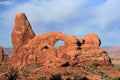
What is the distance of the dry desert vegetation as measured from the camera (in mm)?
53106

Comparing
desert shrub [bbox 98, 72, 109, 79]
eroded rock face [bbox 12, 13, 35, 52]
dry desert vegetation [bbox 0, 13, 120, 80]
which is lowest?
desert shrub [bbox 98, 72, 109, 79]

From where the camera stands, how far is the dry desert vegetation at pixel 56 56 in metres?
53.1

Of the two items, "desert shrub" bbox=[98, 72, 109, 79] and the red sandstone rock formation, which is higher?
the red sandstone rock formation

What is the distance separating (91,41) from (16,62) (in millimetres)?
13124

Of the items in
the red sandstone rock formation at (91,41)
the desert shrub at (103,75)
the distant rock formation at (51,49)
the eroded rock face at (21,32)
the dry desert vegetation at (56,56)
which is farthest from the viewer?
the eroded rock face at (21,32)

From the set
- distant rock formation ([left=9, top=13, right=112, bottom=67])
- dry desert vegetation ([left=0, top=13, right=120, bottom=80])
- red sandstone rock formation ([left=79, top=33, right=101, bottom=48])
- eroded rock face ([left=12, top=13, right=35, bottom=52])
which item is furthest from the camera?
eroded rock face ([left=12, top=13, right=35, bottom=52])

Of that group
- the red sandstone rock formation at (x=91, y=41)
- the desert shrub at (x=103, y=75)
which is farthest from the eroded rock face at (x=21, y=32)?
the desert shrub at (x=103, y=75)

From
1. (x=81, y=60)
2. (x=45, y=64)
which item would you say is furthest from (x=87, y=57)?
(x=45, y=64)

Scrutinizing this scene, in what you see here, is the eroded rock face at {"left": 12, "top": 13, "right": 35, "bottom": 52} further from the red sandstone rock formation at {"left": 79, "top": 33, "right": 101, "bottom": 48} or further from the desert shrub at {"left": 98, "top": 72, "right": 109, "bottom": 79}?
the desert shrub at {"left": 98, "top": 72, "right": 109, "bottom": 79}

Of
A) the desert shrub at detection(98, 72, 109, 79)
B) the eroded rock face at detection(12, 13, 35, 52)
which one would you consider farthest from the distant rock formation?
the desert shrub at detection(98, 72, 109, 79)

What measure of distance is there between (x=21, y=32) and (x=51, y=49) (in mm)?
6581

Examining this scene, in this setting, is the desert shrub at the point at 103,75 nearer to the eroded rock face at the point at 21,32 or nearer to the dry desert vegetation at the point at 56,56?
the dry desert vegetation at the point at 56,56

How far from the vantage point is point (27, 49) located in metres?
59.9

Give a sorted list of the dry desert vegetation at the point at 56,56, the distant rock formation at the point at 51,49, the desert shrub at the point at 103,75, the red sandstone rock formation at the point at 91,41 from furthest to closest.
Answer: the red sandstone rock formation at the point at 91,41 → the distant rock formation at the point at 51,49 → the dry desert vegetation at the point at 56,56 → the desert shrub at the point at 103,75
